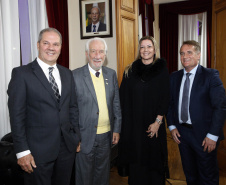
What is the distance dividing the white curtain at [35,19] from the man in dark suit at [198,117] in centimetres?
176

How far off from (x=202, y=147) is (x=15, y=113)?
5.16 ft

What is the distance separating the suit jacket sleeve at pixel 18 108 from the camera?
4.50 feet

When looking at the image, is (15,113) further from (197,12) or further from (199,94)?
(197,12)

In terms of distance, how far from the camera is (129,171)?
2.28 metres

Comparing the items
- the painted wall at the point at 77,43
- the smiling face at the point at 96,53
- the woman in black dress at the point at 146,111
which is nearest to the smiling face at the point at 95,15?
the painted wall at the point at 77,43

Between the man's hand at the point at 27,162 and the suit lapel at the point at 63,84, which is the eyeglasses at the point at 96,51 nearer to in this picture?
the suit lapel at the point at 63,84

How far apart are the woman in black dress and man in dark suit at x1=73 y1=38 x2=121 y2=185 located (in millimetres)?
211

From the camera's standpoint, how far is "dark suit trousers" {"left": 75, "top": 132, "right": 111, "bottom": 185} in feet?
6.12

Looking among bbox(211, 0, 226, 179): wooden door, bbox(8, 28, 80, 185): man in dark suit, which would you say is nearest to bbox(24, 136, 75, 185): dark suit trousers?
bbox(8, 28, 80, 185): man in dark suit

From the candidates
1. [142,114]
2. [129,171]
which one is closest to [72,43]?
[142,114]

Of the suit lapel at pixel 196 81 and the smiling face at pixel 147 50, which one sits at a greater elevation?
the smiling face at pixel 147 50

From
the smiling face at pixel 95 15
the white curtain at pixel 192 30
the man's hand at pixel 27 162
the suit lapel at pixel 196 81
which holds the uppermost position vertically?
the white curtain at pixel 192 30

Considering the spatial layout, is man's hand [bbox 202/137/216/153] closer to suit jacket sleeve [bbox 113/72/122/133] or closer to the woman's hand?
the woman's hand

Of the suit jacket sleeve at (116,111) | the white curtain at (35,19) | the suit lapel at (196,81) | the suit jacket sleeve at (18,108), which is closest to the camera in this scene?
the suit jacket sleeve at (18,108)
